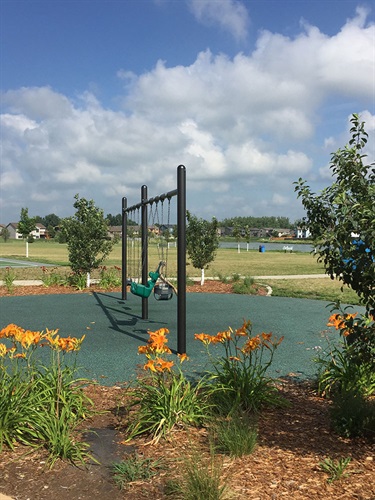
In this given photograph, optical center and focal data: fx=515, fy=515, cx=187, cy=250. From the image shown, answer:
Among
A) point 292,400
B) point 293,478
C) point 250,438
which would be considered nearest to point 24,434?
point 250,438

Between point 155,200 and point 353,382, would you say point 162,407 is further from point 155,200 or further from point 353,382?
point 155,200

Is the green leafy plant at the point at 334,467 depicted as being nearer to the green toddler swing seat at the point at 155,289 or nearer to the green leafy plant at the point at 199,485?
the green leafy plant at the point at 199,485

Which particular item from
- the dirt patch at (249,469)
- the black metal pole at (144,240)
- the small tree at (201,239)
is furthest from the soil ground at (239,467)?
the small tree at (201,239)

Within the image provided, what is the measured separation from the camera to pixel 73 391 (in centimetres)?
444

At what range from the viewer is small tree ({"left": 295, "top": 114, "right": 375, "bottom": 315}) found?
116 inches

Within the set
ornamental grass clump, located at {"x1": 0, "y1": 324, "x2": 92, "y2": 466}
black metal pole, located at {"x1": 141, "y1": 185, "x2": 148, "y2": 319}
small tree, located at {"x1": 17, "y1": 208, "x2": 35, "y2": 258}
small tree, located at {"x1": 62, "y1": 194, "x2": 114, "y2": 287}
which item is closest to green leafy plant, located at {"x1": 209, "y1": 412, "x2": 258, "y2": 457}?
ornamental grass clump, located at {"x1": 0, "y1": 324, "x2": 92, "y2": 466}

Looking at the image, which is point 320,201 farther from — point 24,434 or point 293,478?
point 24,434

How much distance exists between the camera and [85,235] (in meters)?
15.9

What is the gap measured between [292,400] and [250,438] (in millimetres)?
1426

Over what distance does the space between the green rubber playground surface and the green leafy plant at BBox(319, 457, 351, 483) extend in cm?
258

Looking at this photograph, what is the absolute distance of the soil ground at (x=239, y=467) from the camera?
310cm

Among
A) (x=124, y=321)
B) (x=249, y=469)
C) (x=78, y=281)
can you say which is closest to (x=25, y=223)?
(x=78, y=281)

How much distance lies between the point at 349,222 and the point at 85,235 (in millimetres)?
13539

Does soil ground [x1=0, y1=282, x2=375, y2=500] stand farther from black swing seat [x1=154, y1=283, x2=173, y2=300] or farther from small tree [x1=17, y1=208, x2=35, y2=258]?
small tree [x1=17, y1=208, x2=35, y2=258]
